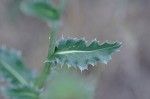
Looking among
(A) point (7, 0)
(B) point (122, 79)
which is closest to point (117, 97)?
A: (B) point (122, 79)

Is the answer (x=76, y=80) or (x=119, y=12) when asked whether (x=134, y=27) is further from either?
(x=76, y=80)

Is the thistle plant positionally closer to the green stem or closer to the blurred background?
the green stem

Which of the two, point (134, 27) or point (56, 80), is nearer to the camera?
point (56, 80)

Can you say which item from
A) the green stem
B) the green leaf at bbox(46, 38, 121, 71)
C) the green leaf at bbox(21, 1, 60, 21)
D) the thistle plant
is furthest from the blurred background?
the green leaf at bbox(46, 38, 121, 71)

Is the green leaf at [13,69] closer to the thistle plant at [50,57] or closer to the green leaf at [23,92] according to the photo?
the thistle plant at [50,57]

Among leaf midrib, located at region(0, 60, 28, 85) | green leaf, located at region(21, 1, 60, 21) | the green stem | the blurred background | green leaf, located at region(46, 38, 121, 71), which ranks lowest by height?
green leaf, located at region(46, 38, 121, 71)

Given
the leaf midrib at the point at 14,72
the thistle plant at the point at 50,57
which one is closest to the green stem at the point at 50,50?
the thistle plant at the point at 50,57
